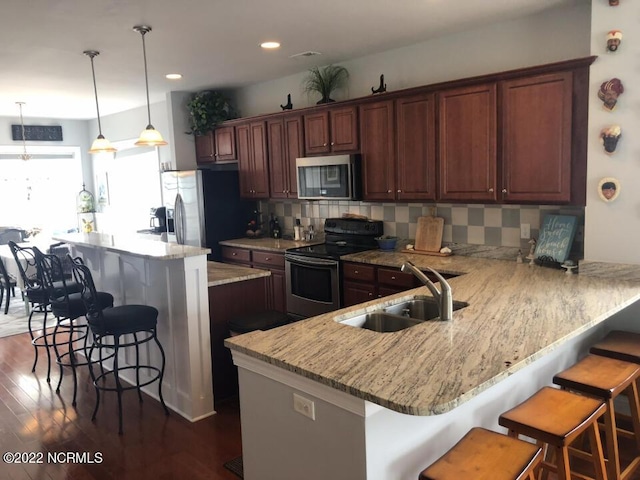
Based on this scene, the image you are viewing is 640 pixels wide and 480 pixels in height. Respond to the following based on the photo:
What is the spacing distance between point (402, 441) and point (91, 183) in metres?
8.39

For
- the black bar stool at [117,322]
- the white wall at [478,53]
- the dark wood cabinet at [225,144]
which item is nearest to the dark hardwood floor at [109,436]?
the black bar stool at [117,322]

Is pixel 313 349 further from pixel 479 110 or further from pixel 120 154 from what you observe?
pixel 120 154

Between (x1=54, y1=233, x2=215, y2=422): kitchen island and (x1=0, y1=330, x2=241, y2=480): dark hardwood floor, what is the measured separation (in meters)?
0.15

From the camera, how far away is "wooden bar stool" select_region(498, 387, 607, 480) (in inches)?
77.0

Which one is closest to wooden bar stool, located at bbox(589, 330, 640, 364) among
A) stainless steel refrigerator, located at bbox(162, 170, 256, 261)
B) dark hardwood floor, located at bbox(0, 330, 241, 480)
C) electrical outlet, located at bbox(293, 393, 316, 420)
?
electrical outlet, located at bbox(293, 393, 316, 420)

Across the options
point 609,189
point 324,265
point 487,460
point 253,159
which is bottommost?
point 487,460

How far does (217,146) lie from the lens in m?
6.13

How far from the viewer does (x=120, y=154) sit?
824 cm

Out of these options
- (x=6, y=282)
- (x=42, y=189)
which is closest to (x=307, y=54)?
(x=6, y=282)

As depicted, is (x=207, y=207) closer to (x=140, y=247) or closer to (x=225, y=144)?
(x=225, y=144)

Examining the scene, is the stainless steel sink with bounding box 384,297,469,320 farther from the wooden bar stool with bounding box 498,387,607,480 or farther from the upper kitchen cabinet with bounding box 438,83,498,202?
the upper kitchen cabinet with bounding box 438,83,498,202

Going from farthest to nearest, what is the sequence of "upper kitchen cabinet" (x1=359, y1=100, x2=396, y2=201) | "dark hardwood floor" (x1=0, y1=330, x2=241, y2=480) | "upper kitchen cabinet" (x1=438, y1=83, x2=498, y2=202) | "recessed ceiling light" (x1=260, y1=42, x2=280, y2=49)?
"upper kitchen cabinet" (x1=359, y1=100, x2=396, y2=201) → "recessed ceiling light" (x1=260, y1=42, x2=280, y2=49) → "upper kitchen cabinet" (x1=438, y1=83, x2=498, y2=202) → "dark hardwood floor" (x1=0, y1=330, x2=241, y2=480)

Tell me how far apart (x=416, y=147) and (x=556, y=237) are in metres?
1.25

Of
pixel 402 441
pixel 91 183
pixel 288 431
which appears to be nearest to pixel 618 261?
pixel 402 441
